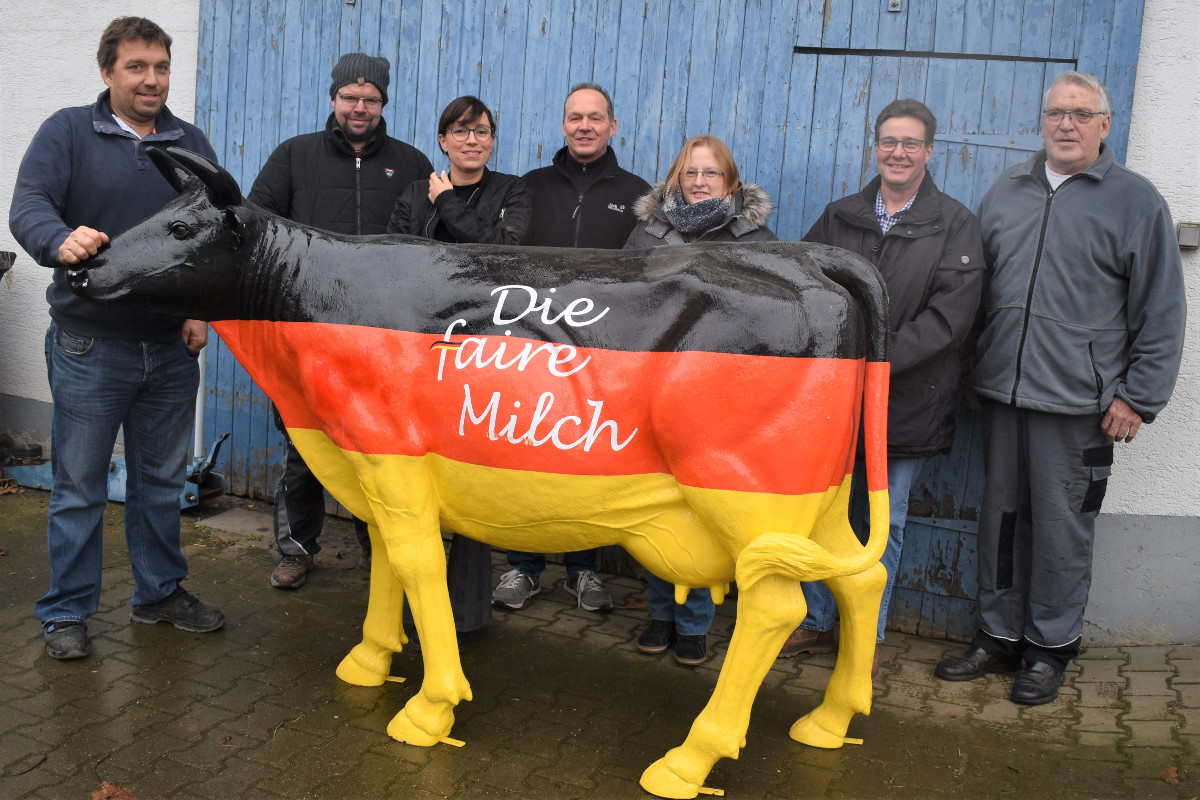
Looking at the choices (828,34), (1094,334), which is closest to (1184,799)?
(1094,334)

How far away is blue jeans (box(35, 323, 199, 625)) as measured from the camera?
170 inches

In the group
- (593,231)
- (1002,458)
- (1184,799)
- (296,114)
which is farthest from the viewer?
(296,114)

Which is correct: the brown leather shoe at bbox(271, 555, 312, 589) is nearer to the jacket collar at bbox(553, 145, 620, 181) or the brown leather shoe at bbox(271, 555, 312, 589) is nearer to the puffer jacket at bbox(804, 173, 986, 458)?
the jacket collar at bbox(553, 145, 620, 181)

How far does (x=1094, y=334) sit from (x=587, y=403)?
238 centimetres

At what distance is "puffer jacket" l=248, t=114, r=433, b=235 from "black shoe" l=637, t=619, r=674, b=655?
2416mm

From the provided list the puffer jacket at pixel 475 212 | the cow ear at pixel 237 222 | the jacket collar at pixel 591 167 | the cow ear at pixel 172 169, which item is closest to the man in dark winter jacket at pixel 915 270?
the jacket collar at pixel 591 167

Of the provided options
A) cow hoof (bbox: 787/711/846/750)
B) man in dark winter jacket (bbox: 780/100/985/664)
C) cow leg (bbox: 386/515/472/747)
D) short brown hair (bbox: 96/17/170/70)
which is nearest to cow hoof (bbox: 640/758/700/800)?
cow hoof (bbox: 787/711/846/750)

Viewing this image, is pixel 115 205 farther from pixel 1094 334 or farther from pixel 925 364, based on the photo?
pixel 1094 334

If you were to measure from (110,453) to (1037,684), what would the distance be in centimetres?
432

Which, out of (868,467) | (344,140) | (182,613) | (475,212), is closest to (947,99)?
(868,467)

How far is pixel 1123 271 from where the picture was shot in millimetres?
4168

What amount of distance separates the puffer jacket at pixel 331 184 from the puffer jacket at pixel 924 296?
7.60 ft

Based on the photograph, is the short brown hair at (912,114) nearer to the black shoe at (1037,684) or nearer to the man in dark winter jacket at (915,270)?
the man in dark winter jacket at (915,270)

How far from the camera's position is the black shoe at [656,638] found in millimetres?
4660
